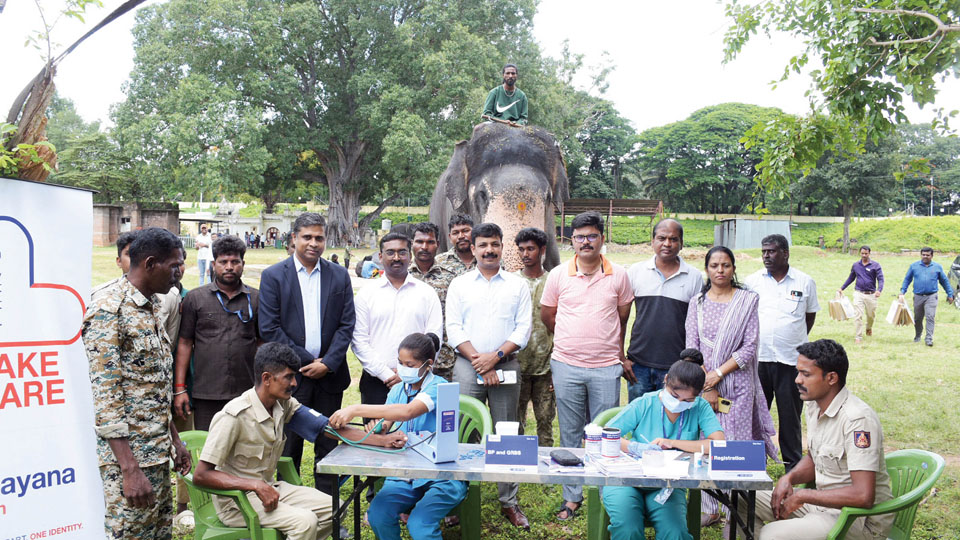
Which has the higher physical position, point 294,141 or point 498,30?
point 498,30

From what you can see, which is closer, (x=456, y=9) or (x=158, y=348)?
(x=158, y=348)

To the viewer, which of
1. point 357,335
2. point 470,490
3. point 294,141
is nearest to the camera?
point 470,490

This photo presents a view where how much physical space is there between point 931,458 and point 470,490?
7.87 feet

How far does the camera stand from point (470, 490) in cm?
397

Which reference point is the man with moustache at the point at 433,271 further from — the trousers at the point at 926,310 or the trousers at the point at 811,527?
the trousers at the point at 926,310

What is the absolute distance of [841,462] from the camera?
342 centimetres

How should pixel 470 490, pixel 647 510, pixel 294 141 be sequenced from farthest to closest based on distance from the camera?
pixel 294 141 → pixel 470 490 → pixel 647 510

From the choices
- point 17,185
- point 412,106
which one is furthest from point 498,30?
point 17,185

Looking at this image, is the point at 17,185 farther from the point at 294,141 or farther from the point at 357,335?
the point at 294,141

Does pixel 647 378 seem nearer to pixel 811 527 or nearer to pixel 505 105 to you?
pixel 811 527

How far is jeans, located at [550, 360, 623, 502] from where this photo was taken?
4.55 m

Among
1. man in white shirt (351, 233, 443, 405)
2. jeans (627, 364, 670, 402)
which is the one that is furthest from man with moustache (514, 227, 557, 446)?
man in white shirt (351, 233, 443, 405)

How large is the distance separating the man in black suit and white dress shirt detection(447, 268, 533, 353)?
2.42 feet

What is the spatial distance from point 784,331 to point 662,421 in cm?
209
